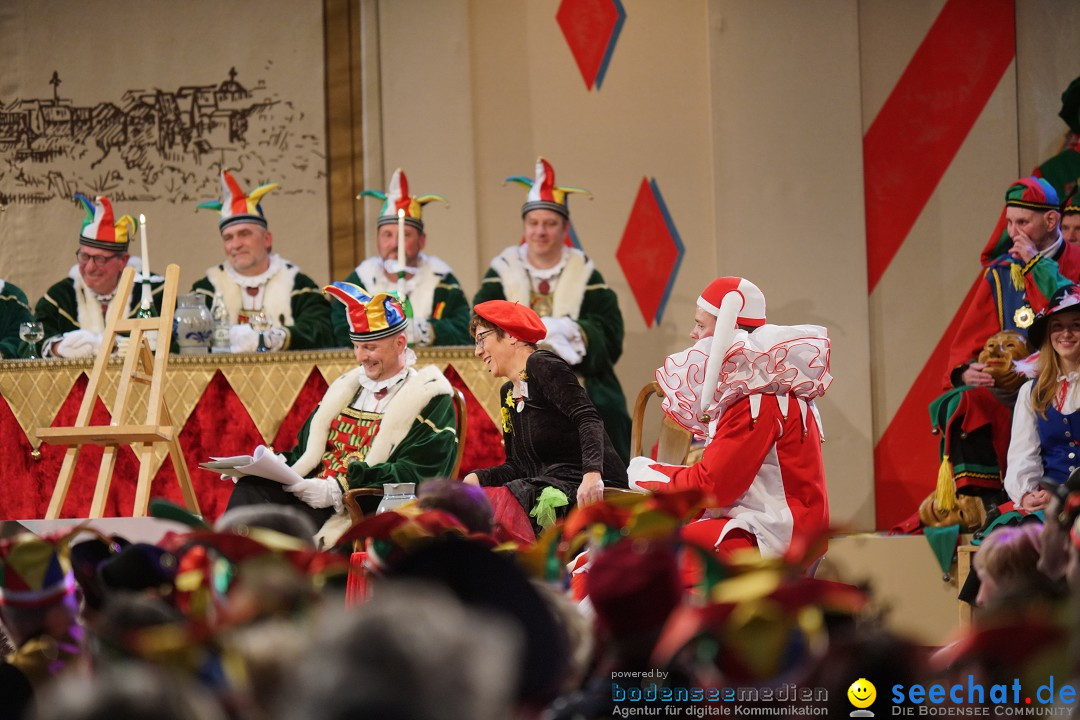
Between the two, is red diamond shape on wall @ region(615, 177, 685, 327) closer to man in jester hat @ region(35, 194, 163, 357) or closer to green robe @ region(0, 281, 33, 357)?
man in jester hat @ region(35, 194, 163, 357)

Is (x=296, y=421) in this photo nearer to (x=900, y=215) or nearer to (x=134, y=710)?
(x=900, y=215)

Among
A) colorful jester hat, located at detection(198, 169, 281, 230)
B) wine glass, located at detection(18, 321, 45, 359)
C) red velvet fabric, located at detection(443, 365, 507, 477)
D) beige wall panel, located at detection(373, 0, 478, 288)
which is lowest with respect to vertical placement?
red velvet fabric, located at detection(443, 365, 507, 477)

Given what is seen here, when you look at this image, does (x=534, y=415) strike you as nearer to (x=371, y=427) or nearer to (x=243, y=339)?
(x=371, y=427)

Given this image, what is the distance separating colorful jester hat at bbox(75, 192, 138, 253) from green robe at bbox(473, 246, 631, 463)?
1.74 m

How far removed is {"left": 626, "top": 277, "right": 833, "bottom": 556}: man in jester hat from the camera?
3.00 m

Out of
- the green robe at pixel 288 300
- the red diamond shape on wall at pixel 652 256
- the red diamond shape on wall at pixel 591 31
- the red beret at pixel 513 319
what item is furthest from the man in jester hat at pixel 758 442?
the red diamond shape on wall at pixel 591 31

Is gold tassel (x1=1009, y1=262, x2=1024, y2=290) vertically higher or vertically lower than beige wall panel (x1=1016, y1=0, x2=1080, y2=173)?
lower

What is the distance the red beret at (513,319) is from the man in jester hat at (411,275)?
2.14 metres

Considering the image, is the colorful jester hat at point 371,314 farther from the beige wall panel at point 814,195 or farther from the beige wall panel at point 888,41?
the beige wall panel at point 888,41

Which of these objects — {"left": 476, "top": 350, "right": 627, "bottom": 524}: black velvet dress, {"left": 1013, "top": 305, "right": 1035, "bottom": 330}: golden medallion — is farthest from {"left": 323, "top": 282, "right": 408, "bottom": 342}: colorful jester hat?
{"left": 1013, "top": 305, "right": 1035, "bottom": 330}: golden medallion

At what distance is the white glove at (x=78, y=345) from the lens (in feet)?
18.6

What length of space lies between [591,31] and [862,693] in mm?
7232

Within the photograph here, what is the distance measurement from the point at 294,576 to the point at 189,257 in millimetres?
7188

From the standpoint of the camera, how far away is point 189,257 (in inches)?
308
